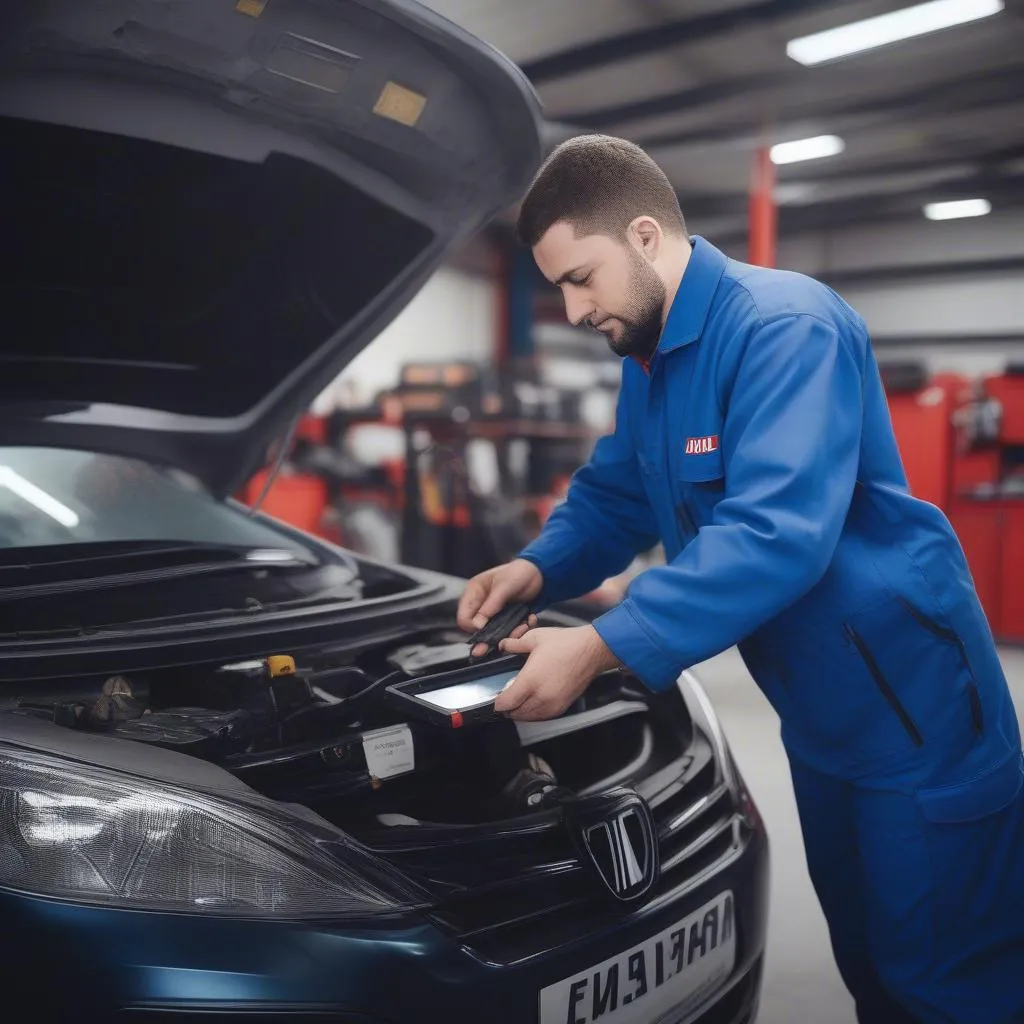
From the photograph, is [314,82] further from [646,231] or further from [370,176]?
[646,231]

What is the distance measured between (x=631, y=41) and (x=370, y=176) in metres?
4.99

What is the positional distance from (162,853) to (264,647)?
427 millimetres

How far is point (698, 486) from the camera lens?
120 cm

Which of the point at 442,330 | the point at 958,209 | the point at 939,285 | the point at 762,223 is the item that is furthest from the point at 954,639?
the point at 939,285

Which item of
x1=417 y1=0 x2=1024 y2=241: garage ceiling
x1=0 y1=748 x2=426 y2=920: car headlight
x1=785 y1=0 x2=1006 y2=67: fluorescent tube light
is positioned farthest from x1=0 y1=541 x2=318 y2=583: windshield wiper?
x1=785 y1=0 x2=1006 y2=67: fluorescent tube light

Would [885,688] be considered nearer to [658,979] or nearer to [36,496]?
[658,979]

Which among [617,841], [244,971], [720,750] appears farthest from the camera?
[720,750]

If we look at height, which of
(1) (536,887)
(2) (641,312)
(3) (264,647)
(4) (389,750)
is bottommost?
(1) (536,887)

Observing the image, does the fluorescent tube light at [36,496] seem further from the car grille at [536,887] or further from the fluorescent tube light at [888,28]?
the fluorescent tube light at [888,28]

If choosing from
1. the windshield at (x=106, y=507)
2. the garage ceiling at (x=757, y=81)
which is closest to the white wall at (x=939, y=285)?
the garage ceiling at (x=757, y=81)

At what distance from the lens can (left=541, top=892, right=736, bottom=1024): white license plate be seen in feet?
3.22

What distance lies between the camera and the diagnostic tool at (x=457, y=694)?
3.33ft

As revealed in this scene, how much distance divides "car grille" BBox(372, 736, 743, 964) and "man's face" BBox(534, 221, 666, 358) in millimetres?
600

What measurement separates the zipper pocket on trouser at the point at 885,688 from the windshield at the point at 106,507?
40.9 inches
